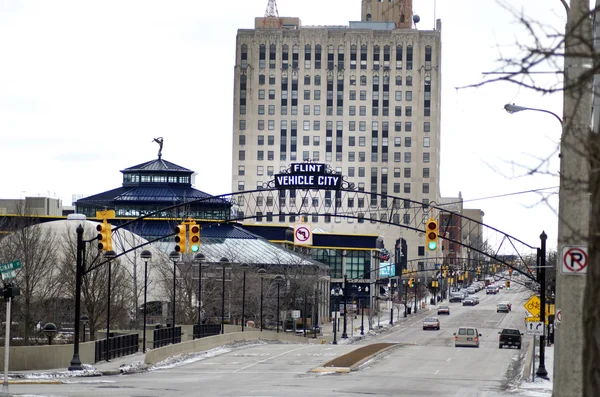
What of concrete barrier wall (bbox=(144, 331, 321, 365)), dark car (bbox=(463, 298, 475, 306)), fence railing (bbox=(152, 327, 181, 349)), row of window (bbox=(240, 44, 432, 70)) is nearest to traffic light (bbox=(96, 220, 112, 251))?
concrete barrier wall (bbox=(144, 331, 321, 365))

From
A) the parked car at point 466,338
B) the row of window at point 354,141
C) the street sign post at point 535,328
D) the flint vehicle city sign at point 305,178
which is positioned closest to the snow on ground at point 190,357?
the street sign post at point 535,328

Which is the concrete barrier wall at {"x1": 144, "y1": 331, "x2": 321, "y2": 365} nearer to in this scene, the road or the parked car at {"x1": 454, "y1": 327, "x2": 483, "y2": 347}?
the road

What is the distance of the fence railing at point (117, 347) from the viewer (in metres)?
46.3

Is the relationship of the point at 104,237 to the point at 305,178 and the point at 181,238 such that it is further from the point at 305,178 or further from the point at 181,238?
the point at 305,178

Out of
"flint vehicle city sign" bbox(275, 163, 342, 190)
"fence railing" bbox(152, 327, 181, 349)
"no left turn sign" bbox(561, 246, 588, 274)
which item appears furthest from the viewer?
"flint vehicle city sign" bbox(275, 163, 342, 190)

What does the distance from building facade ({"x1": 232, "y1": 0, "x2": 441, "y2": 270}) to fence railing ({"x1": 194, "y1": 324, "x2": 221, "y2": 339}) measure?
11762 cm

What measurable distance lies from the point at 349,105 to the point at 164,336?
436ft

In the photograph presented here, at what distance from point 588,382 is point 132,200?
117892 millimetres

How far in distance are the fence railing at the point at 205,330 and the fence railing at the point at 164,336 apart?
2.47 m

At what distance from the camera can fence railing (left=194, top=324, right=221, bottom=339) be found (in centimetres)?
6375

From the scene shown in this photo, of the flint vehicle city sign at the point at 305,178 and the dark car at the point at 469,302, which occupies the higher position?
the flint vehicle city sign at the point at 305,178

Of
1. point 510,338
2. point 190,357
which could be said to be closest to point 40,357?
point 190,357

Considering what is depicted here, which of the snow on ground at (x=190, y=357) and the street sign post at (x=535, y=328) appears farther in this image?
the snow on ground at (x=190, y=357)

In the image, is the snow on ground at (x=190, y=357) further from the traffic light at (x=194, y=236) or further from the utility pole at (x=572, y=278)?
the utility pole at (x=572, y=278)
